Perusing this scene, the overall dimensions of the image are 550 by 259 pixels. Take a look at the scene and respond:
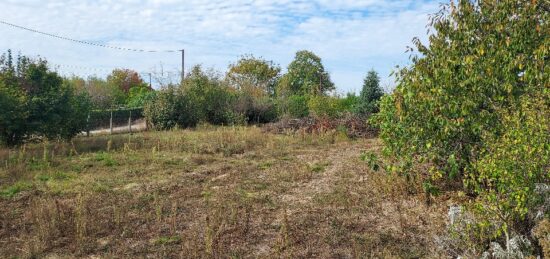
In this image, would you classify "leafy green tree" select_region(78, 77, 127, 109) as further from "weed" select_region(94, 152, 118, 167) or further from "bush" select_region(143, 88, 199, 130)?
"weed" select_region(94, 152, 118, 167)

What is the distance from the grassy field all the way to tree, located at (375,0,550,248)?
0.81m

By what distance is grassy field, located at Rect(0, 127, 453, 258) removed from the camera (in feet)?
15.8

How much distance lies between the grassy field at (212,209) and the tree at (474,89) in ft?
2.65

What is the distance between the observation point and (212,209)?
6000 mm

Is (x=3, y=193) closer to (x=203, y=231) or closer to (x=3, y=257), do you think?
(x=3, y=257)

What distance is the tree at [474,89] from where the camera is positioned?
4.45 metres

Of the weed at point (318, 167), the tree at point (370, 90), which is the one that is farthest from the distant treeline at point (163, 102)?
the weed at point (318, 167)

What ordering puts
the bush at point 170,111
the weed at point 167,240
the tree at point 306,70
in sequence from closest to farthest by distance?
the weed at point 167,240
the bush at point 170,111
the tree at point 306,70

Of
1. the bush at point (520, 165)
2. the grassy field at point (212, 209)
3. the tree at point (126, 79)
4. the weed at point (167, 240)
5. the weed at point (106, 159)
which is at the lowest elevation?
the weed at point (167, 240)

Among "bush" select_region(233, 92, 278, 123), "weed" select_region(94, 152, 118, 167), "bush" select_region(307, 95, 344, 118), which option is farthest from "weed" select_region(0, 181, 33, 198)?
"bush" select_region(233, 92, 278, 123)

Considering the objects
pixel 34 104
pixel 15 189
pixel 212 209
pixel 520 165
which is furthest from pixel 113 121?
pixel 520 165

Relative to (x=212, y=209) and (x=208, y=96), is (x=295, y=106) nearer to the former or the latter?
(x=208, y=96)

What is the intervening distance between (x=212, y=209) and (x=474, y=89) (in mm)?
3473

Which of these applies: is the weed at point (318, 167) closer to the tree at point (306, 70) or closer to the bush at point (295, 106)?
the bush at point (295, 106)
